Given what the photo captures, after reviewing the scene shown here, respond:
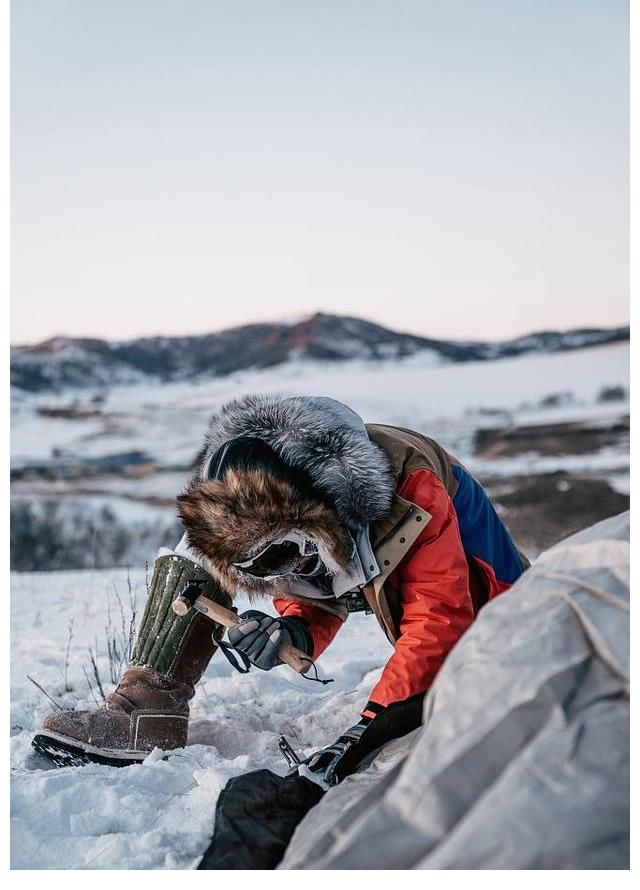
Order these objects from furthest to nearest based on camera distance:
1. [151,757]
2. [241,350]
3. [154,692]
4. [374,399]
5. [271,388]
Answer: [241,350], [374,399], [271,388], [154,692], [151,757]

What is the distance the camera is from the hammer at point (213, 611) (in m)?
2.30

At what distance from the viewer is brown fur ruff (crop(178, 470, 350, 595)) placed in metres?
2.07

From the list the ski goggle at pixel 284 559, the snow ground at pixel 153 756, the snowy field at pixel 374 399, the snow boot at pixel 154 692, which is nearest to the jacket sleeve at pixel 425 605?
the ski goggle at pixel 284 559

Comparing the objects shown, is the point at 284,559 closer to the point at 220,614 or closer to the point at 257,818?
the point at 220,614

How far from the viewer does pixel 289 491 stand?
2.08 m

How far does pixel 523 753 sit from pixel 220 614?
3.72 feet

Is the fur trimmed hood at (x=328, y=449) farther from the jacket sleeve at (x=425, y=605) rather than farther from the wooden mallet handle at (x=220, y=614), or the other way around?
the wooden mallet handle at (x=220, y=614)

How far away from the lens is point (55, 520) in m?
11.6

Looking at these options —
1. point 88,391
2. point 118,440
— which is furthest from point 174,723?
point 88,391

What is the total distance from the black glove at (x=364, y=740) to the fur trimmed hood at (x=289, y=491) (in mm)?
366

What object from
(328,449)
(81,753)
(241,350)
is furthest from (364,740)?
(241,350)

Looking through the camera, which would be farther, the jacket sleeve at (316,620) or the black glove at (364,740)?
the jacket sleeve at (316,620)

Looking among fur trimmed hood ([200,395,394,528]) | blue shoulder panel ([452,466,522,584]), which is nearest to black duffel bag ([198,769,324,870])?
fur trimmed hood ([200,395,394,528])

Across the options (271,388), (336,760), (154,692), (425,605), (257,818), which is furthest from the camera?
(271,388)
